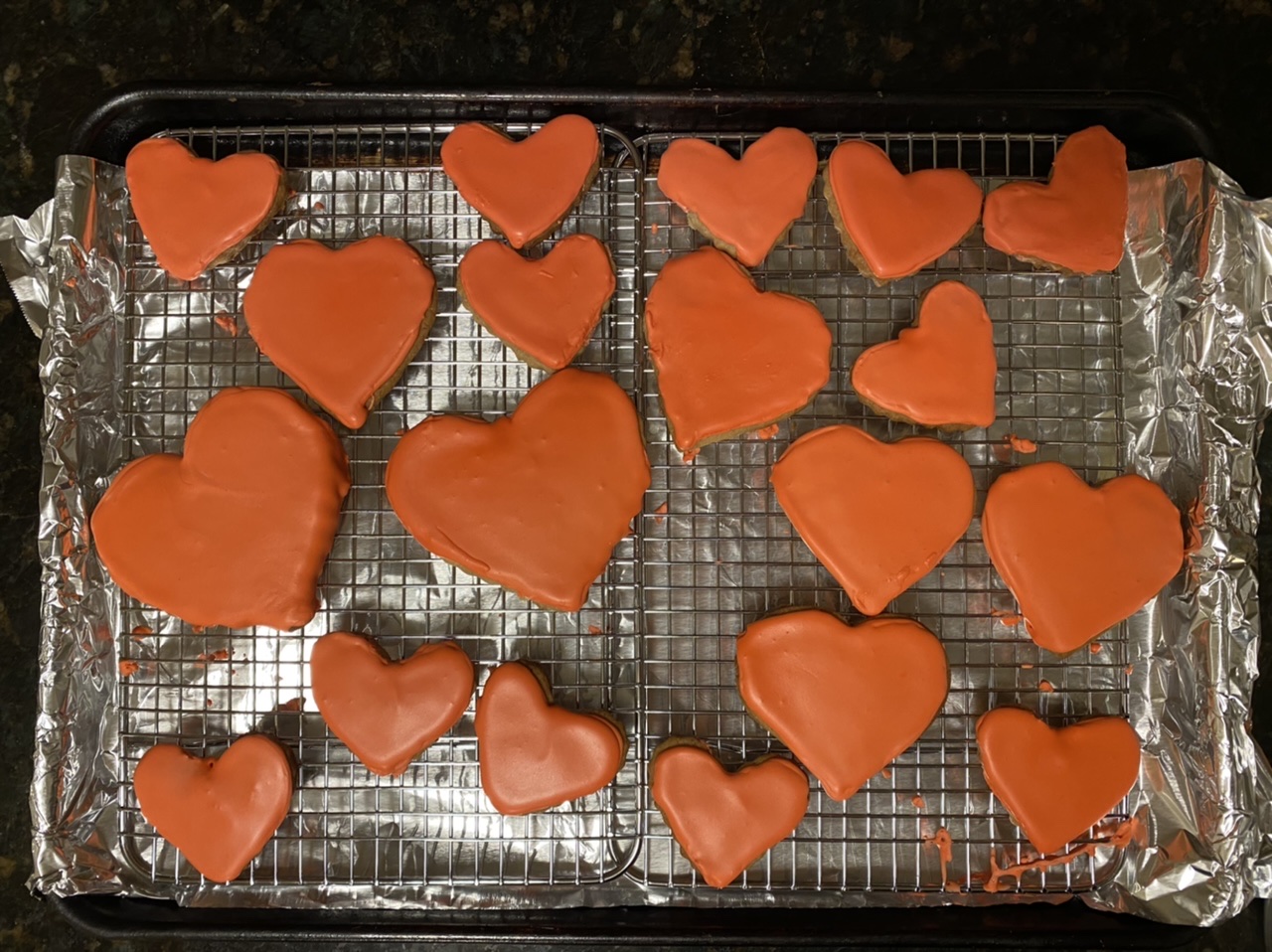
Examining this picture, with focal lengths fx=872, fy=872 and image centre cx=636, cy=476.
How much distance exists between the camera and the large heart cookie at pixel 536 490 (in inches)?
51.1

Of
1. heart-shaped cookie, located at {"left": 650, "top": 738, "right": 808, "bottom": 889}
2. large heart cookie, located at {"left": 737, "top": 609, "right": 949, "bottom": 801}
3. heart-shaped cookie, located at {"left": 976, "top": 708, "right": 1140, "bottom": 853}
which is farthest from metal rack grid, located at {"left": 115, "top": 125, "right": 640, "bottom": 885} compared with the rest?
heart-shaped cookie, located at {"left": 976, "top": 708, "right": 1140, "bottom": 853}

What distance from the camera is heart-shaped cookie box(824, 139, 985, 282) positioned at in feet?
4.39

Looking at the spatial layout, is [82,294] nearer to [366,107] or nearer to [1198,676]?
[366,107]

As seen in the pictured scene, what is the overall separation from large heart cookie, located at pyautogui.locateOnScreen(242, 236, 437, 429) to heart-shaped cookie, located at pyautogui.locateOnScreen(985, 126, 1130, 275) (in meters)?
0.92

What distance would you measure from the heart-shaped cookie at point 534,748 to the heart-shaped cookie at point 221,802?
0.32 metres

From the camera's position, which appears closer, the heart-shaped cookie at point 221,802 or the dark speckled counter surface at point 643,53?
the heart-shaped cookie at point 221,802

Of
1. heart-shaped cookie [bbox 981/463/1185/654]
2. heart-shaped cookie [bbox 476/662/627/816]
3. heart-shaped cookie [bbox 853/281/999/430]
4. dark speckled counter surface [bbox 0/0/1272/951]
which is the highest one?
dark speckled counter surface [bbox 0/0/1272/951]

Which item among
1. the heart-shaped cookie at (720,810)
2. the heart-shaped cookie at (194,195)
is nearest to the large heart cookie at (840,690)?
the heart-shaped cookie at (720,810)

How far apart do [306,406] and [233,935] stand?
792 mm

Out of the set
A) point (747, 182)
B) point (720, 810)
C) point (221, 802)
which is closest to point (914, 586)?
point (720, 810)

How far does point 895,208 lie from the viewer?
134cm

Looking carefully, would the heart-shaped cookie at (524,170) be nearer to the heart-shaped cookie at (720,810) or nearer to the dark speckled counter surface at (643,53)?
the dark speckled counter surface at (643,53)

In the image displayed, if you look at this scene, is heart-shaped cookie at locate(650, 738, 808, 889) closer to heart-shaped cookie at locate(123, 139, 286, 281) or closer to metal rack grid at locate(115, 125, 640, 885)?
metal rack grid at locate(115, 125, 640, 885)

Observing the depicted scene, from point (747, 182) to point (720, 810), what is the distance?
95cm
